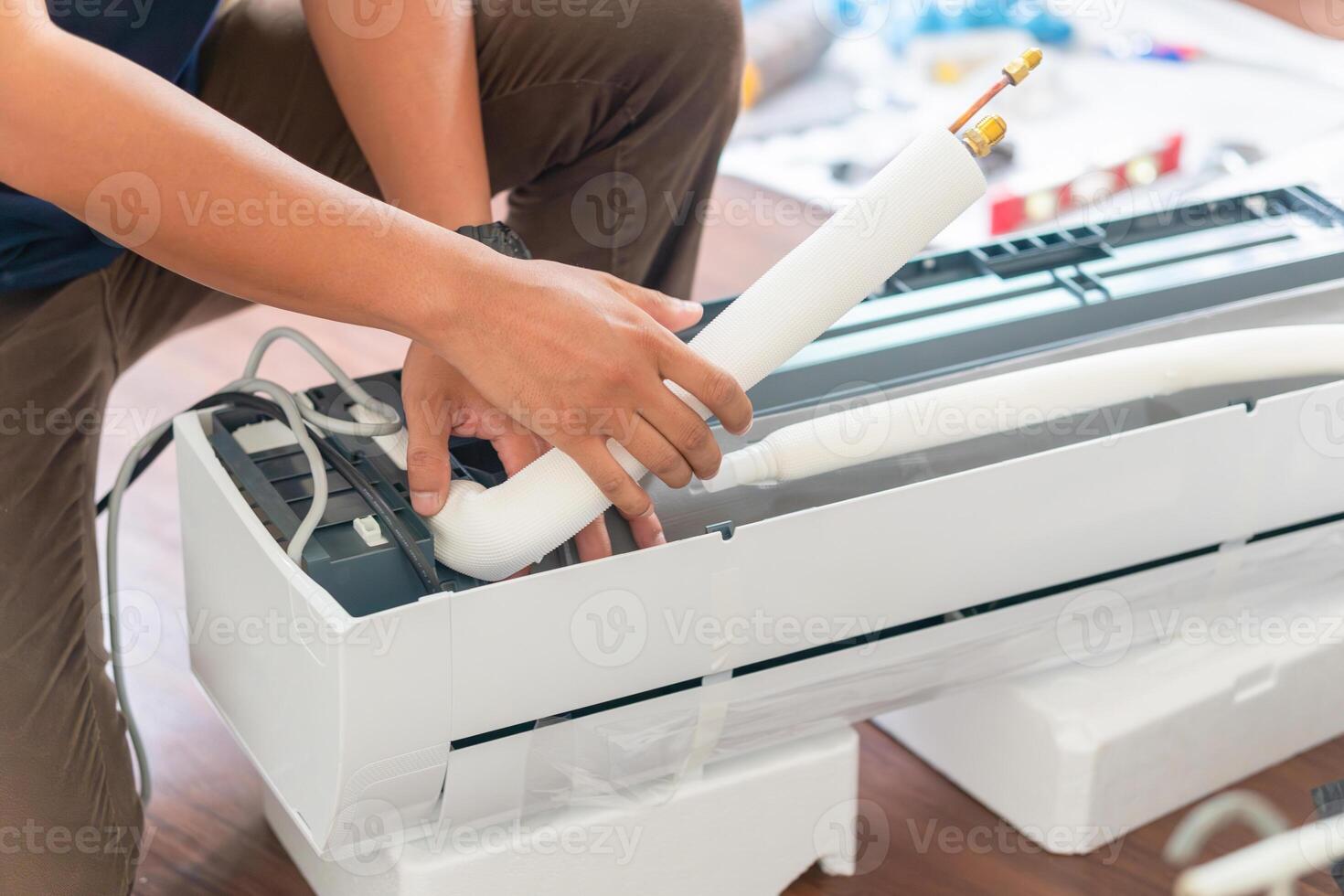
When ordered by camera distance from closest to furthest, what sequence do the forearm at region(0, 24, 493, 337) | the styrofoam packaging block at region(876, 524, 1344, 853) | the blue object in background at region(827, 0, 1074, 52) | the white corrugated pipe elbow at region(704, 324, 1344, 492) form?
1. the forearm at region(0, 24, 493, 337)
2. the white corrugated pipe elbow at region(704, 324, 1344, 492)
3. the styrofoam packaging block at region(876, 524, 1344, 853)
4. the blue object in background at region(827, 0, 1074, 52)

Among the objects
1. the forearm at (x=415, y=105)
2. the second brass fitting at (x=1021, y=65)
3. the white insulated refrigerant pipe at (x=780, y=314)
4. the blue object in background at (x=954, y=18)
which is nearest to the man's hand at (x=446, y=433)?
the white insulated refrigerant pipe at (x=780, y=314)

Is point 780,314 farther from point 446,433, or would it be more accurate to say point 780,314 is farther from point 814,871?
point 814,871

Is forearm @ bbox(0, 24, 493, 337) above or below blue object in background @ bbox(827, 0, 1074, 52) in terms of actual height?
below

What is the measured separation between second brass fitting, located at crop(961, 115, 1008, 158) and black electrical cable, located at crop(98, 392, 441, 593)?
0.33m

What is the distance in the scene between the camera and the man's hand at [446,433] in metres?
0.70

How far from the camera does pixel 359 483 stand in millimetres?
725

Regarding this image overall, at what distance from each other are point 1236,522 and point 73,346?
0.72 meters

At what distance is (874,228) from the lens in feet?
2.26

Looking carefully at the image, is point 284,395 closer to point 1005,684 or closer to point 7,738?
point 7,738

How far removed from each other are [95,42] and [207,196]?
268mm

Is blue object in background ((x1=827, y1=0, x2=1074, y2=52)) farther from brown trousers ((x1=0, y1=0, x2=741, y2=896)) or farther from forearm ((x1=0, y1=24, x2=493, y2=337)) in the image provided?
forearm ((x1=0, y1=24, x2=493, y2=337))

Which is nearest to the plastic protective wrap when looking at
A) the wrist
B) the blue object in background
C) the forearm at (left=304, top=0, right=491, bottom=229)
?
the wrist

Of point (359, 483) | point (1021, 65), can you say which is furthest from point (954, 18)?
point (359, 483)

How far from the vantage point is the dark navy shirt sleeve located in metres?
0.81
